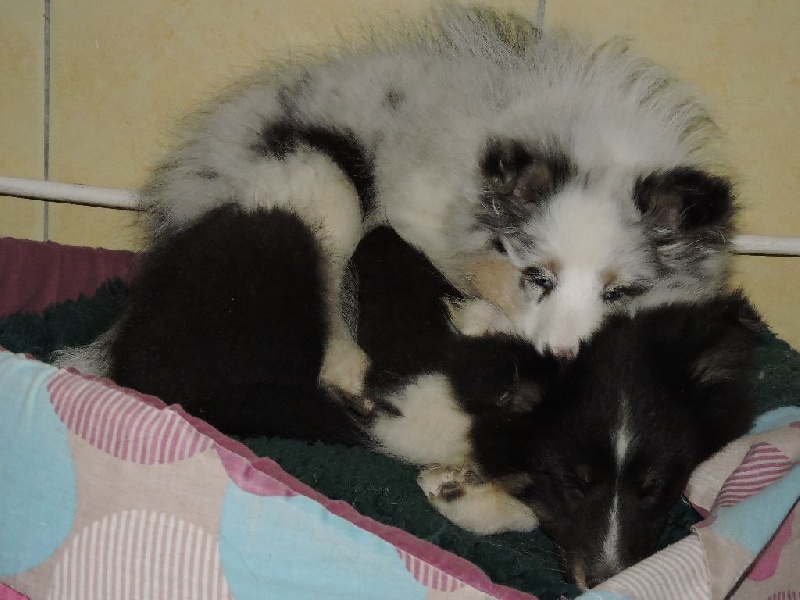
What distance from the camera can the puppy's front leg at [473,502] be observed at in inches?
78.4

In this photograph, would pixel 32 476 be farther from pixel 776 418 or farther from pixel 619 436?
pixel 776 418

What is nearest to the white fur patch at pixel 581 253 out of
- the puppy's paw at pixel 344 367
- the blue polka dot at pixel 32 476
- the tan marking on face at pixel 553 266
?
the tan marking on face at pixel 553 266

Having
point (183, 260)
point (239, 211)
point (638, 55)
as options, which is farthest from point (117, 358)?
point (638, 55)

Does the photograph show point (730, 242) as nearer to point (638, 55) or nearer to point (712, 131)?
point (712, 131)

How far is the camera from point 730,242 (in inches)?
93.8

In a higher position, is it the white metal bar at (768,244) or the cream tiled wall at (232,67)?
the cream tiled wall at (232,67)

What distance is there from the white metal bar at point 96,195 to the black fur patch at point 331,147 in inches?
33.5

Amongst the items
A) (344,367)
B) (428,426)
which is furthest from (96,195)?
(428,426)

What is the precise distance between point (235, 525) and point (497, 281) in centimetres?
116

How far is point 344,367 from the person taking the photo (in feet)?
7.43

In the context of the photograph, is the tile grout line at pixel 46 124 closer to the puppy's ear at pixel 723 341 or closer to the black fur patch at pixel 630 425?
the black fur patch at pixel 630 425

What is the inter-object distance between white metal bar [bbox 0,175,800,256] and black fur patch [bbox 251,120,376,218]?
85cm

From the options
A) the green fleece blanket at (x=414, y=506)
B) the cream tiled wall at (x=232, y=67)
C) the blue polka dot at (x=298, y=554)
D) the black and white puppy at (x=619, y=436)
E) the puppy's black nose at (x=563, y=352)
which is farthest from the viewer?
the cream tiled wall at (x=232, y=67)

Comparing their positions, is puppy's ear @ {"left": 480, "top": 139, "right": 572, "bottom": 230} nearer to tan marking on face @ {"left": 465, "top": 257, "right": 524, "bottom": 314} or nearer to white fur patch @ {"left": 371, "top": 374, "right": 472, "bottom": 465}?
tan marking on face @ {"left": 465, "top": 257, "right": 524, "bottom": 314}
